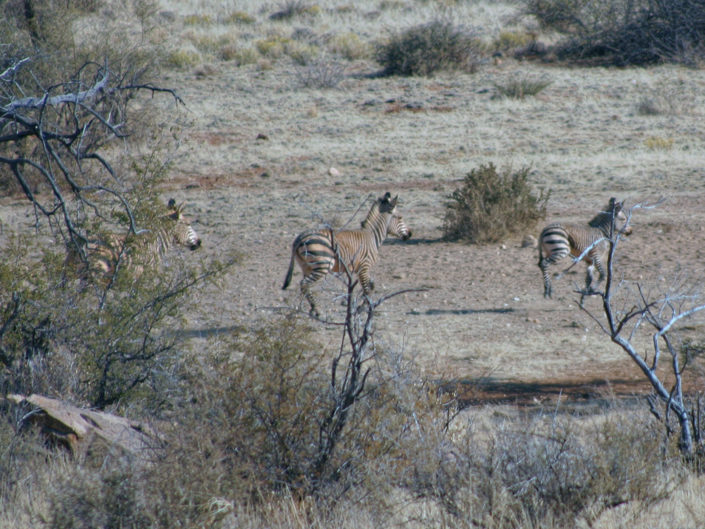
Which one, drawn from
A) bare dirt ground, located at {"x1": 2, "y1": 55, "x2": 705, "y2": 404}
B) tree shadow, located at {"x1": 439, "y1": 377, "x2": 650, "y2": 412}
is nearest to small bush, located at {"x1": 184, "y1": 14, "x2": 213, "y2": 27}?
bare dirt ground, located at {"x1": 2, "y1": 55, "x2": 705, "y2": 404}

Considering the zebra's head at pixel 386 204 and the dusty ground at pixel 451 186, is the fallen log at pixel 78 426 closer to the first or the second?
the dusty ground at pixel 451 186

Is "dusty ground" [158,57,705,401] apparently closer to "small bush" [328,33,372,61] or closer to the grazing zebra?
the grazing zebra

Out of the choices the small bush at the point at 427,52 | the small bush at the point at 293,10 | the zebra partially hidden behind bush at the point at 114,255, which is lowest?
the zebra partially hidden behind bush at the point at 114,255

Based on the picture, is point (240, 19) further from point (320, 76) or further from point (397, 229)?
point (397, 229)

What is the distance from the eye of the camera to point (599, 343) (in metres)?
9.51

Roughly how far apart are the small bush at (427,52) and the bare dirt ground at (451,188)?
716 millimetres

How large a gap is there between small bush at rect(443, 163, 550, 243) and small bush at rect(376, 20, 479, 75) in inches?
578

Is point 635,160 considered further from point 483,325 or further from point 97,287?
point 97,287

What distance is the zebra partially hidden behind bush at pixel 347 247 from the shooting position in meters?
10.4

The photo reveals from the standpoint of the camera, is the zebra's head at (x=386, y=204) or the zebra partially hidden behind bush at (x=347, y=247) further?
the zebra's head at (x=386, y=204)

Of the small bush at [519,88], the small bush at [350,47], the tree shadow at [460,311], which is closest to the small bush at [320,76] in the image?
the small bush at [350,47]

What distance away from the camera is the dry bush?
96.6ft

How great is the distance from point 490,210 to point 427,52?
16.0m

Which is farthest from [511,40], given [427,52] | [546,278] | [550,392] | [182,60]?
[550,392]
